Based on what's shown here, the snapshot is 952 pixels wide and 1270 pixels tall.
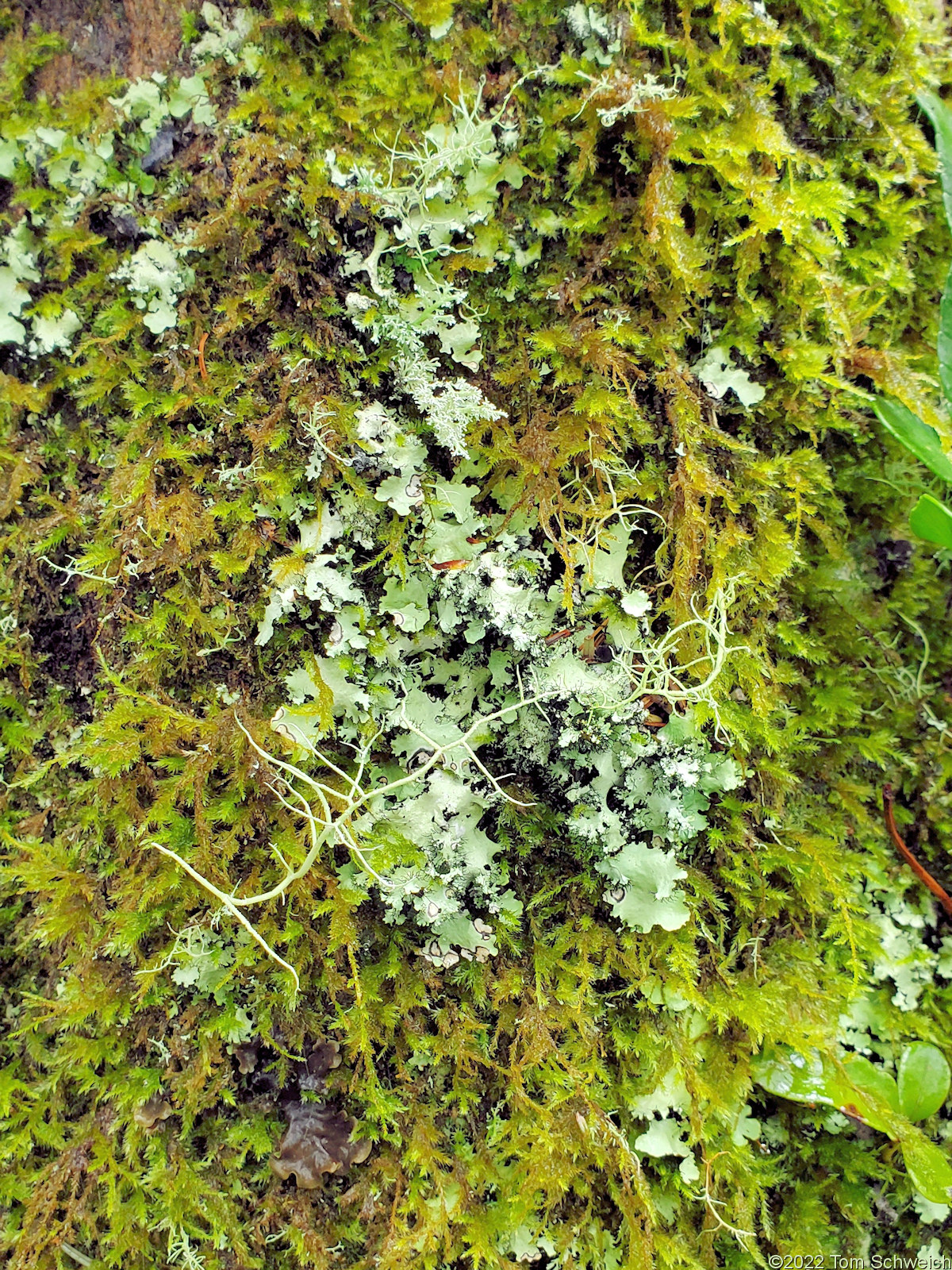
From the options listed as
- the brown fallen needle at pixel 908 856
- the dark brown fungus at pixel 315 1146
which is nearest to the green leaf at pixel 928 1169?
the brown fallen needle at pixel 908 856

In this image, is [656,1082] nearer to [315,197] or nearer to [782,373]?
[782,373]

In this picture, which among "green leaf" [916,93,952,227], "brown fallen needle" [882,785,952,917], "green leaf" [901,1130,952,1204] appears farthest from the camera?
"brown fallen needle" [882,785,952,917]

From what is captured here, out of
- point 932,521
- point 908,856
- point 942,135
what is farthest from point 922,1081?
point 942,135

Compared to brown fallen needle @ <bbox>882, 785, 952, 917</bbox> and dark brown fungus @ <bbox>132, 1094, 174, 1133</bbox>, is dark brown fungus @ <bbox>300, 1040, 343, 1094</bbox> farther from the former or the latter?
brown fallen needle @ <bbox>882, 785, 952, 917</bbox>

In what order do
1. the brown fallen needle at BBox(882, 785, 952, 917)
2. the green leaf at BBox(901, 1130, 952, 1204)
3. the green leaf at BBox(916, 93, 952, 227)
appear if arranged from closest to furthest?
the green leaf at BBox(901, 1130, 952, 1204)
the green leaf at BBox(916, 93, 952, 227)
the brown fallen needle at BBox(882, 785, 952, 917)

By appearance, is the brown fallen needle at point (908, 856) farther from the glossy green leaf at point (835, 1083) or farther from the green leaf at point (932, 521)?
the green leaf at point (932, 521)

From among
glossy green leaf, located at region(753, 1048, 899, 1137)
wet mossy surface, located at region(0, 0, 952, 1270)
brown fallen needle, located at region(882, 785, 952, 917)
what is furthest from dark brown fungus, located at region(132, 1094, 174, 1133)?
brown fallen needle, located at region(882, 785, 952, 917)

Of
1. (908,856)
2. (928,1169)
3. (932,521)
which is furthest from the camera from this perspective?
(908,856)

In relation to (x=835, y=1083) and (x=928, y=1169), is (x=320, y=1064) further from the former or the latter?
(x=928, y=1169)
